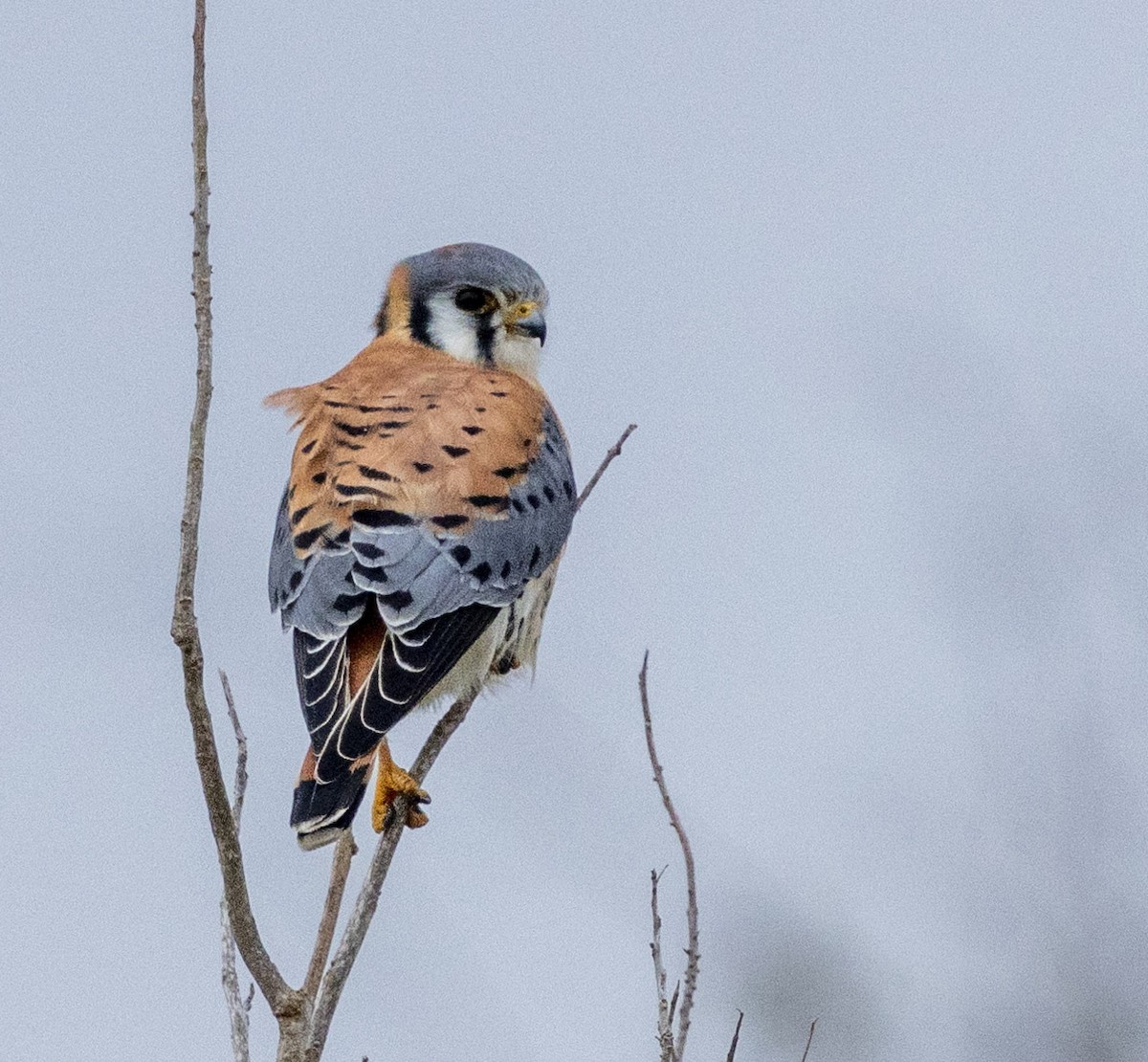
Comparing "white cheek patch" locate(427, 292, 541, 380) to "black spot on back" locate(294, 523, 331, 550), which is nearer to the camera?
"black spot on back" locate(294, 523, 331, 550)

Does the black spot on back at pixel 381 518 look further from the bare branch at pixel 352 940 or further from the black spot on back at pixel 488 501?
the bare branch at pixel 352 940

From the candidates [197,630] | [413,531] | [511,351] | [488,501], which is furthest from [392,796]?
[511,351]

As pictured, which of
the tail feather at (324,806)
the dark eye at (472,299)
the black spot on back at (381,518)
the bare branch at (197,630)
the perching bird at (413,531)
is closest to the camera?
the bare branch at (197,630)

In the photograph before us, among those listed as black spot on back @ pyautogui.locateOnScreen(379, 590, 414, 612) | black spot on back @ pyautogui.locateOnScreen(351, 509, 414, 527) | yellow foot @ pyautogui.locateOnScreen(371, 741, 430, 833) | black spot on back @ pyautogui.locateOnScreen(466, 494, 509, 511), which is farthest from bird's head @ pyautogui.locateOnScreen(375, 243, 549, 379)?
yellow foot @ pyautogui.locateOnScreen(371, 741, 430, 833)

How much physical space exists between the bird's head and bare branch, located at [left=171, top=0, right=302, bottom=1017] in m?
2.26

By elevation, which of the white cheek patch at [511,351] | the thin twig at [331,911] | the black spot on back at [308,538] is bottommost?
the thin twig at [331,911]

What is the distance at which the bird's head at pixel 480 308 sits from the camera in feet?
15.8

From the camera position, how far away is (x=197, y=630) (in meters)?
2.43

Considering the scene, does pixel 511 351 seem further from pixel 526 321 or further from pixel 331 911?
pixel 331 911

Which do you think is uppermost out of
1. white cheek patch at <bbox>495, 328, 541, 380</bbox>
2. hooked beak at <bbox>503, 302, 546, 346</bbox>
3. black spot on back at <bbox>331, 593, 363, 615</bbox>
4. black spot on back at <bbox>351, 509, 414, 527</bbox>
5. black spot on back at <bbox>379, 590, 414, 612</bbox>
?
hooked beak at <bbox>503, 302, 546, 346</bbox>

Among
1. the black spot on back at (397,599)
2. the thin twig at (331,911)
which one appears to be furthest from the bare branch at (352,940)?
the black spot on back at (397,599)

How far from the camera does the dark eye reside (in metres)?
4.88

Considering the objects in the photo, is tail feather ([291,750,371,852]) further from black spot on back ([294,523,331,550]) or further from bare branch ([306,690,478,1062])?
black spot on back ([294,523,331,550])

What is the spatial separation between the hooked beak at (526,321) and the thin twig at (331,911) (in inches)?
76.5
